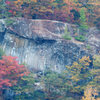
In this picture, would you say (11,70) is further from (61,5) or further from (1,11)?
(61,5)

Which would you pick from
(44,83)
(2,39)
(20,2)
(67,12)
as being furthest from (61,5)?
(44,83)

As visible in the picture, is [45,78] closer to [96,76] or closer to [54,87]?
[54,87]

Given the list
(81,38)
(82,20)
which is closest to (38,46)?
(81,38)

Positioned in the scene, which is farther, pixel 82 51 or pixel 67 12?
pixel 67 12

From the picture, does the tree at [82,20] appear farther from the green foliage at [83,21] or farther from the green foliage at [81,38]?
the green foliage at [81,38]

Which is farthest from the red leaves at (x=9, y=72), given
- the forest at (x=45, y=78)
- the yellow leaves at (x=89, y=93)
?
the yellow leaves at (x=89, y=93)

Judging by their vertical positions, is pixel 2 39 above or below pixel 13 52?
above
